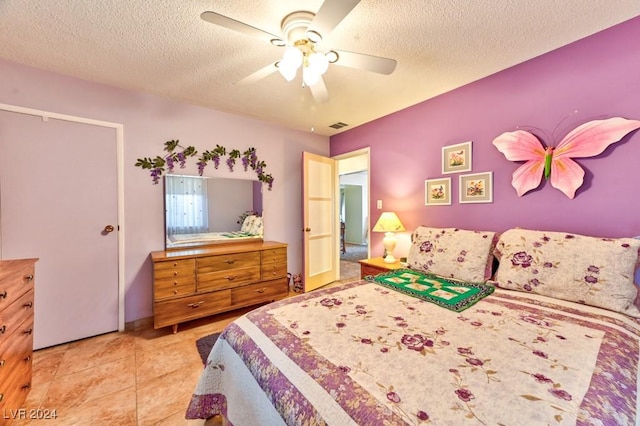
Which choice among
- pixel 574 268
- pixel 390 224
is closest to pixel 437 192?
pixel 390 224

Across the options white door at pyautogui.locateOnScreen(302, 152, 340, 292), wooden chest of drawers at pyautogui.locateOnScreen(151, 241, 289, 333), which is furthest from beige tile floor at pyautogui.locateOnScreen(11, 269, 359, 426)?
white door at pyautogui.locateOnScreen(302, 152, 340, 292)

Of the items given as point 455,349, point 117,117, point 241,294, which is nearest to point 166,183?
point 117,117

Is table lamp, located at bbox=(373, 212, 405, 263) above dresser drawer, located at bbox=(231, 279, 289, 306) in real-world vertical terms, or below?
above

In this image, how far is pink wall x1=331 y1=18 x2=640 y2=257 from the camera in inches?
63.5

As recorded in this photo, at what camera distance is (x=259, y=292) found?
2861 millimetres

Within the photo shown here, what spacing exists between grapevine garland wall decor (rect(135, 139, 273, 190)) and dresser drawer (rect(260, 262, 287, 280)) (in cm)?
104

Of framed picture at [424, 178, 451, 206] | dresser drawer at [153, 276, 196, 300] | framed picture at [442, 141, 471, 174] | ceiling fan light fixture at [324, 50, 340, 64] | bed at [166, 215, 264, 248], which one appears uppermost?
ceiling fan light fixture at [324, 50, 340, 64]

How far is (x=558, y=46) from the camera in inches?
71.8

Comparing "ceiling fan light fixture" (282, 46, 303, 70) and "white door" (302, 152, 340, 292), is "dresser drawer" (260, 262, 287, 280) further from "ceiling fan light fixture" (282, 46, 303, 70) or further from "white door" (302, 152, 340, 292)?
"ceiling fan light fixture" (282, 46, 303, 70)

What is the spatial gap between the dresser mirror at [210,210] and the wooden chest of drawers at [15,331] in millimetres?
1189

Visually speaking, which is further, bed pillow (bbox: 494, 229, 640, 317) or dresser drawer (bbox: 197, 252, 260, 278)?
dresser drawer (bbox: 197, 252, 260, 278)

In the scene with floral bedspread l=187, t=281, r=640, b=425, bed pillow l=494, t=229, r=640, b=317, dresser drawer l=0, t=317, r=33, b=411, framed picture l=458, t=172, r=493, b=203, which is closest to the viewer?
floral bedspread l=187, t=281, r=640, b=425

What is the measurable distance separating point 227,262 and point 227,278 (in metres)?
0.16

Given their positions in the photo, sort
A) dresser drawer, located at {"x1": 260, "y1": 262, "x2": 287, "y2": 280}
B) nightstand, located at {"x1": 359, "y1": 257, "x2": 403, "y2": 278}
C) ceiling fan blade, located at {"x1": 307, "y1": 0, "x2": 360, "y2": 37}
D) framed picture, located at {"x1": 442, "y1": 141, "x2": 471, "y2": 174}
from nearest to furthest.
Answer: ceiling fan blade, located at {"x1": 307, "y1": 0, "x2": 360, "y2": 37}
framed picture, located at {"x1": 442, "y1": 141, "x2": 471, "y2": 174}
nightstand, located at {"x1": 359, "y1": 257, "x2": 403, "y2": 278}
dresser drawer, located at {"x1": 260, "y1": 262, "x2": 287, "y2": 280}
